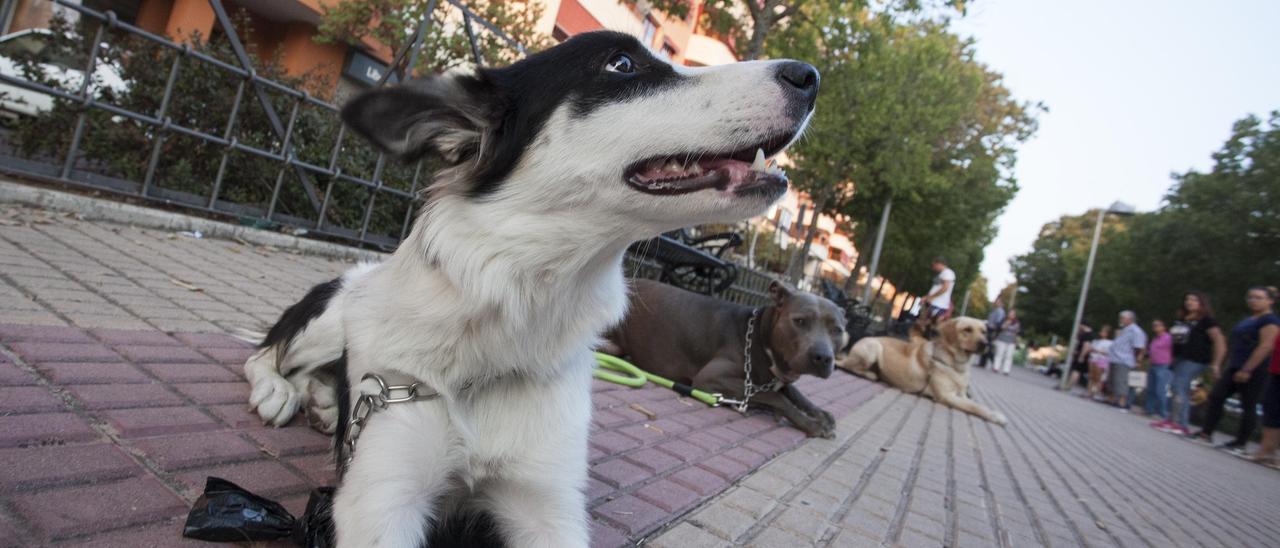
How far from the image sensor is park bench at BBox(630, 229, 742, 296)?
6770mm

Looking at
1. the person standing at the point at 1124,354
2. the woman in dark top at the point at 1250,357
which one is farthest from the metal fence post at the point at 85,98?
the person standing at the point at 1124,354

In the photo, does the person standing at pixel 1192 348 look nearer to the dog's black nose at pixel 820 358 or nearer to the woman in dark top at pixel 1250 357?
the woman in dark top at pixel 1250 357

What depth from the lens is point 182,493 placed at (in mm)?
1786

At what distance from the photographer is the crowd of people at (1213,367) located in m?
9.31

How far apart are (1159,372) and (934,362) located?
9.09 metres

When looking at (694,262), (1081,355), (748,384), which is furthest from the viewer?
(1081,355)

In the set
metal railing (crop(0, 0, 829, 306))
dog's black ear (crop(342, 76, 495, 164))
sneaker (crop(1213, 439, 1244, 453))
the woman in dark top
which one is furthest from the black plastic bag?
sneaker (crop(1213, 439, 1244, 453))

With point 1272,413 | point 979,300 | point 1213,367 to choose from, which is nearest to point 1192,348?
point 1213,367

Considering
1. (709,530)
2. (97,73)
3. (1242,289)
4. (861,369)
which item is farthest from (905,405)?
(1242,289)

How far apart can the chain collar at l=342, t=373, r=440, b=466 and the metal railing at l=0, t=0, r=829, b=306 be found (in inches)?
154

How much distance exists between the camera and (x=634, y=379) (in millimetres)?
4602

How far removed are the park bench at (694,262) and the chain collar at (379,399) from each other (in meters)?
4.50

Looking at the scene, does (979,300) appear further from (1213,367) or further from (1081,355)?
(1213,367)

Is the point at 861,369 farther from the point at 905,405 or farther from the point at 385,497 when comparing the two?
the point at 385,497
